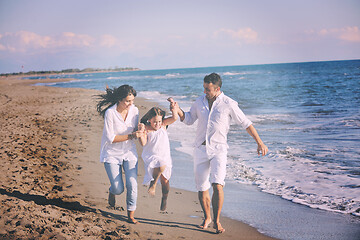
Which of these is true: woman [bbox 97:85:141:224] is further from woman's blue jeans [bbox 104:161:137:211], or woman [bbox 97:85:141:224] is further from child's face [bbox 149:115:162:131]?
child's face [bbox 149:115:162:131]

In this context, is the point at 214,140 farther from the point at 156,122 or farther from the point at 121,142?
the point at 121,142

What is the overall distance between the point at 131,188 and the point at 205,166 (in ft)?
3.21

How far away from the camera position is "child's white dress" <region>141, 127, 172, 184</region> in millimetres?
4074

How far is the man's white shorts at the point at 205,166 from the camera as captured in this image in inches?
150

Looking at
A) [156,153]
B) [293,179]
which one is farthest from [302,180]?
[156,153]

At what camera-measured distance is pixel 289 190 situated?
5395 millimetres

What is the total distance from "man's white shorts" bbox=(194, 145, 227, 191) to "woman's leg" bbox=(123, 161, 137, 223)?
813 mm

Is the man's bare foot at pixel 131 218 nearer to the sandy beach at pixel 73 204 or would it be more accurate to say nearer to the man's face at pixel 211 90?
the sandy beach at pixel 73 204

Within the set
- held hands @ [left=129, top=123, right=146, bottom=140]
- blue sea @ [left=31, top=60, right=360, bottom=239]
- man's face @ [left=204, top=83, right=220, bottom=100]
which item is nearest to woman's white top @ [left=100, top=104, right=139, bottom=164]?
held hands @ [left=129, top=123, right=146, bottom=140]

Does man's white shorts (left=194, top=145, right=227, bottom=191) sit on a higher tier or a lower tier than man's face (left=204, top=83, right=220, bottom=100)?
lower

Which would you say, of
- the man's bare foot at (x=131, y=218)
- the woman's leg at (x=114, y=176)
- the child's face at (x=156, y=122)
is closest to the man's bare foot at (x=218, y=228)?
the man's bare foot at (x=131, y=218)

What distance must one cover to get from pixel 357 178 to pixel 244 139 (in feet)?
12.7

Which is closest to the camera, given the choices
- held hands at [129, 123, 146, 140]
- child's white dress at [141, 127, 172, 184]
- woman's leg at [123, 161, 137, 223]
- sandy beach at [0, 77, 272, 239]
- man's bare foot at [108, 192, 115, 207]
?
sandy beach at [0, 77, 272, 239]

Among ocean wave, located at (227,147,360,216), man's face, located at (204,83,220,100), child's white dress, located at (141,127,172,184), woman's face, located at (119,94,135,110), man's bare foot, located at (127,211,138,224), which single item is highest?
man's face, located at (204,83,220,100)
